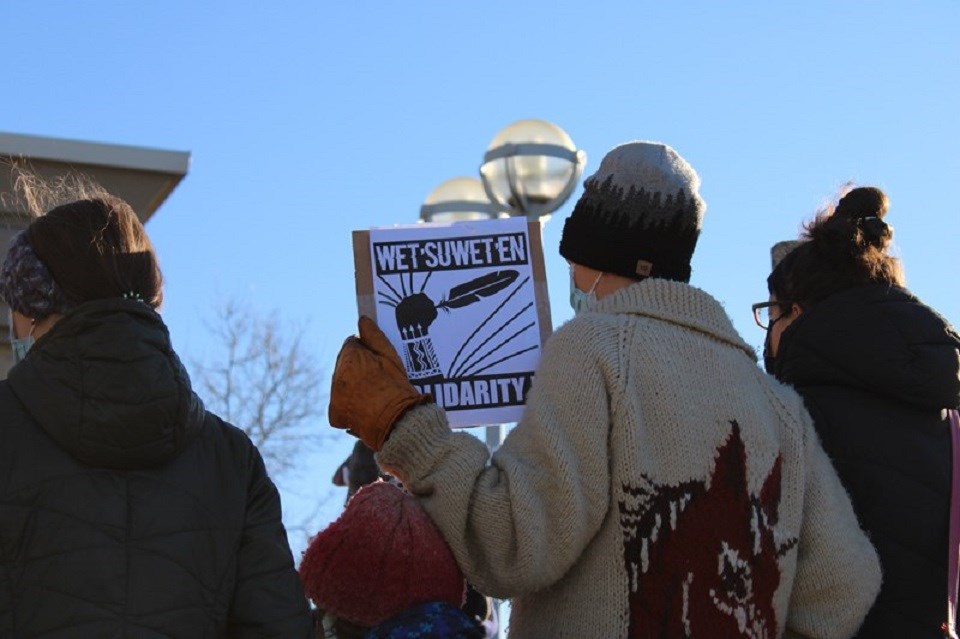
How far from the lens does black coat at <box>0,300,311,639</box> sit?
3.24 m

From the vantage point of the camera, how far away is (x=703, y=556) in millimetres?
3533

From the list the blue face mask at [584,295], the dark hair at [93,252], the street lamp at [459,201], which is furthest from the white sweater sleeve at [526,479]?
the street lamp at [459,201]

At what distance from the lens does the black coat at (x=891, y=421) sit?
398 cm

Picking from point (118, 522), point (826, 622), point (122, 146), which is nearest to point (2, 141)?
point (122, 146)

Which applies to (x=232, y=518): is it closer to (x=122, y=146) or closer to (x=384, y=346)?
(x=384, y=346)

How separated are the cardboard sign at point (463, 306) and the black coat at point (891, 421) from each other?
0.70m

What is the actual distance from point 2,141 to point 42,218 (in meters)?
3.58

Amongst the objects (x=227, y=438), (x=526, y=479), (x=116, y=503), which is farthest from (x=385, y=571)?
(x=116, y=503)

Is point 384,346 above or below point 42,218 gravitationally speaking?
below

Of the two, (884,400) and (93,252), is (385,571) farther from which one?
(884,400)

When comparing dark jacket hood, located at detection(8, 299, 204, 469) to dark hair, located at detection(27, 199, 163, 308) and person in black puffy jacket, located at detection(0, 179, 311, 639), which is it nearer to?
person in black puffy jacket, located at detection(0, 179, 311, 639)

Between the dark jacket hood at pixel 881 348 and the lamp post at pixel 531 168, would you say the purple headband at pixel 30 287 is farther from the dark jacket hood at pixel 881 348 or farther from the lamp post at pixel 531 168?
the lamp post at pixel 531 168

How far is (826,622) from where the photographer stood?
3760 millimetres

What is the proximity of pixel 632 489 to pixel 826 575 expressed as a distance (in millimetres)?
545
